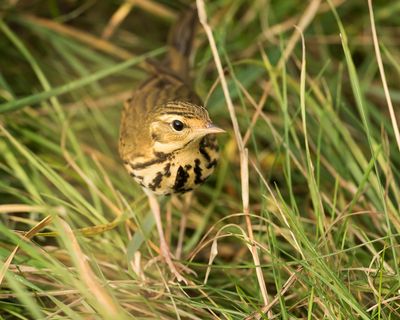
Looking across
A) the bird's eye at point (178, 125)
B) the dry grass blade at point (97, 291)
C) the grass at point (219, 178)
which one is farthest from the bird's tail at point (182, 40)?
the dry grass blade at point (97, 291)

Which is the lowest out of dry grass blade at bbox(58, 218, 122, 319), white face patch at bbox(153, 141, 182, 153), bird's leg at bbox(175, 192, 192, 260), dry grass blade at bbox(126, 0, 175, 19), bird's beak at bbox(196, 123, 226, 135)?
bird's leg at bbox(175, 192, 192, 260)

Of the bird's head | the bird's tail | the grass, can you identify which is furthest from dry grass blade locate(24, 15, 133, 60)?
the bird's head

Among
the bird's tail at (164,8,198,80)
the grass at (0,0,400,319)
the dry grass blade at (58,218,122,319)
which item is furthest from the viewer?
the bird's tail at (164,8,198,80)

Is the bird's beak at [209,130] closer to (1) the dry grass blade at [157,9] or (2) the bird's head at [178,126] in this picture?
(2) the bird's head at [178,126]

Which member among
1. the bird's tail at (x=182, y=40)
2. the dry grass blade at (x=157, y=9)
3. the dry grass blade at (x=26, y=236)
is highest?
the dry grass blade at (x=157, y=9)

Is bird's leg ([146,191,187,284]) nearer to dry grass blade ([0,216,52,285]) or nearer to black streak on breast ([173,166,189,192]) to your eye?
black streak on breast ([173,166,189,192])

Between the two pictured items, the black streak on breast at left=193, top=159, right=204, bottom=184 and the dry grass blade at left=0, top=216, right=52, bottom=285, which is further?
the black streak on breast at left=193, top=159, right=204, bottom=184

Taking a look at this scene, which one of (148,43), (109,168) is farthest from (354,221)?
(148,43)
